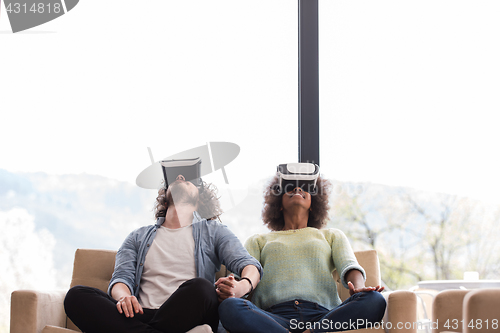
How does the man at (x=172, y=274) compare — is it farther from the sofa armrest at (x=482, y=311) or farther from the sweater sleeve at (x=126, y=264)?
the sofa armrest at (x=482, y=311)

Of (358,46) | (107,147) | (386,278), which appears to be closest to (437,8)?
(358,46)

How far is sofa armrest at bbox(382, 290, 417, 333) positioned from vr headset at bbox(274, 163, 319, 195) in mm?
883

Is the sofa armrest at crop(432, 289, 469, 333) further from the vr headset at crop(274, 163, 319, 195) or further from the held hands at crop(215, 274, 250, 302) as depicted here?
the vr headset at crop(274, 163, 319, 195)

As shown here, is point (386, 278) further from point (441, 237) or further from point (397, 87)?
point (397, 87)

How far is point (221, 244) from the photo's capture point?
2.01 meters

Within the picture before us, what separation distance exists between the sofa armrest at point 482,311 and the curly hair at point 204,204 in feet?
4.46

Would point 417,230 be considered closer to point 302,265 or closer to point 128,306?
point 302,265

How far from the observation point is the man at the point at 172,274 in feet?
5.24

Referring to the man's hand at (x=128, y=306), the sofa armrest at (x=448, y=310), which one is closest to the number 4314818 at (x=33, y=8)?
the man's hand at (x=128, y=306)

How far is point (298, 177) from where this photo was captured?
2303 millimetres

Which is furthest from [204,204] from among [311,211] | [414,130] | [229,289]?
[414,130]

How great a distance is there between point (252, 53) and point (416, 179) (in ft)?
4.36

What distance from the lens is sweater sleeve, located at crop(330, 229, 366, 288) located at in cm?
Result: 190

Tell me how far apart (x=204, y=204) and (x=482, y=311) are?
1448 millimetres
